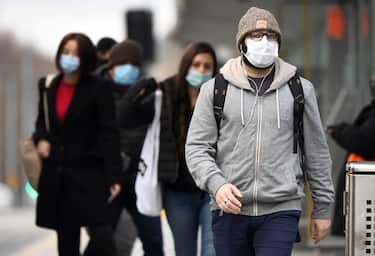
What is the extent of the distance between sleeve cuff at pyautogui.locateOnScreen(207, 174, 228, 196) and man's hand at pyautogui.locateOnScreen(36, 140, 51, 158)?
2188 mm

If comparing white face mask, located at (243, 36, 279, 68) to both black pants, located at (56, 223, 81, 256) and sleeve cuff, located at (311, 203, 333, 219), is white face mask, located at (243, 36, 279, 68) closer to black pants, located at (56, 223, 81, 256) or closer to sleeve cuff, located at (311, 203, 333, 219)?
sleeve cuff, located at (311, 203, 333, 219)

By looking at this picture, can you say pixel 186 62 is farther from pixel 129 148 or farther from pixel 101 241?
pixel 101 241

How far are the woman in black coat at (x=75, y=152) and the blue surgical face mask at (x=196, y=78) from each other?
25.9 inches

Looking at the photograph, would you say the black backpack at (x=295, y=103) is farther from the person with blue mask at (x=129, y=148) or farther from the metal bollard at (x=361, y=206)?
the person with blue mask at (x=129, y=148)

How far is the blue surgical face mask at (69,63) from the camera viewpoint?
6605mm

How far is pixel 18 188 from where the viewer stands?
38.3 metres

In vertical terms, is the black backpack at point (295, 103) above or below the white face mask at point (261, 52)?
below

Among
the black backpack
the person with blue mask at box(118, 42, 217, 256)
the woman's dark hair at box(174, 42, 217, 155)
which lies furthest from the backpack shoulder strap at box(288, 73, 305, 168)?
the woman's dark hair at box(174, 42, 217, 155)

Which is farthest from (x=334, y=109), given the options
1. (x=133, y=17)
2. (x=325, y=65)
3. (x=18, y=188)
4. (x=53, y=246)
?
(x=18, y=188)

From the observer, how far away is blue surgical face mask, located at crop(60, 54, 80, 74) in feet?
21.7

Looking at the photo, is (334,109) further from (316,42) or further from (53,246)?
(53,246)

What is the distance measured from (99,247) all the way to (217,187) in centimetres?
252

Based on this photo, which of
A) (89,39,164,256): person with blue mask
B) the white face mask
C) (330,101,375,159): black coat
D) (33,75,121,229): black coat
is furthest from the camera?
(330,101,375,159): black coat

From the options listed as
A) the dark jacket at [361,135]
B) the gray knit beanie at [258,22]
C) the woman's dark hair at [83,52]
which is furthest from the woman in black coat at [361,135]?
the gray knit beanie at [258,22]
